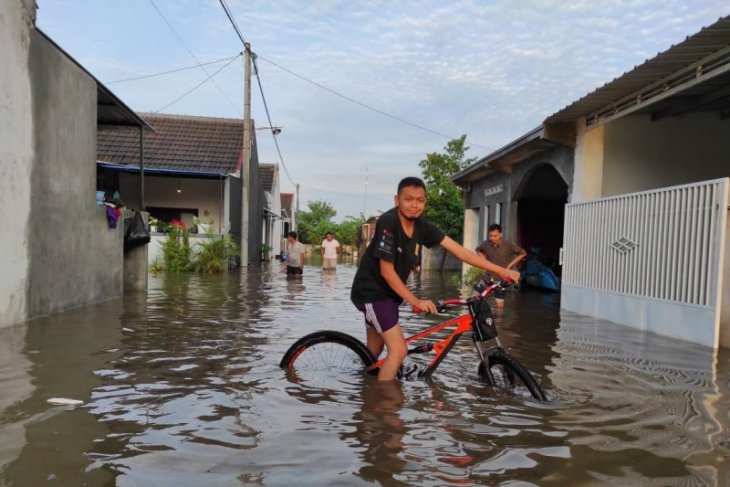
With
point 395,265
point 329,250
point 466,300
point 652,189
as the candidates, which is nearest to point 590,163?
point 652,189

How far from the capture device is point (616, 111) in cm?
1019

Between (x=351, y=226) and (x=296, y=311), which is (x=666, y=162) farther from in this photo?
(x=351, y=226)

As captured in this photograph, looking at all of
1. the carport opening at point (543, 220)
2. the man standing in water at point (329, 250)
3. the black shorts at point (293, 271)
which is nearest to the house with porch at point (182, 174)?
the man standing in water at point (329, 250)

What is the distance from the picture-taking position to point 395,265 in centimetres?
467

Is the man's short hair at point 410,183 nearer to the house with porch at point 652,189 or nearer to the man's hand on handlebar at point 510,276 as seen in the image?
the man's hand on handlebar at point 510,276

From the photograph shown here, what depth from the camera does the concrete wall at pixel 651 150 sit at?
448 inches

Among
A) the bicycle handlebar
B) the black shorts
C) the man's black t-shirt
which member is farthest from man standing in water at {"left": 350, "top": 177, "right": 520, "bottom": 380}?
the black shorts

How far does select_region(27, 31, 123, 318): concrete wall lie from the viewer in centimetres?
784

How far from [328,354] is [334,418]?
1218 millimetres

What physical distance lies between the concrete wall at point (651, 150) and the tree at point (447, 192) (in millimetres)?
15176

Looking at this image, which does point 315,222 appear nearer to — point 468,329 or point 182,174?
point 182,174

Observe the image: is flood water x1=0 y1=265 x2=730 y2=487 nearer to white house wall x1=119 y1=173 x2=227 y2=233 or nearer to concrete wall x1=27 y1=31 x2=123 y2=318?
concrete wall x1=27 y1=31 x2=123 y2=318

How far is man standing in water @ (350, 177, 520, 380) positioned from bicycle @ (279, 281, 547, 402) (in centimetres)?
21

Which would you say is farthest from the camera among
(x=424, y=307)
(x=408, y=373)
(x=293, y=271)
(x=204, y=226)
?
(x=204, y=226)
